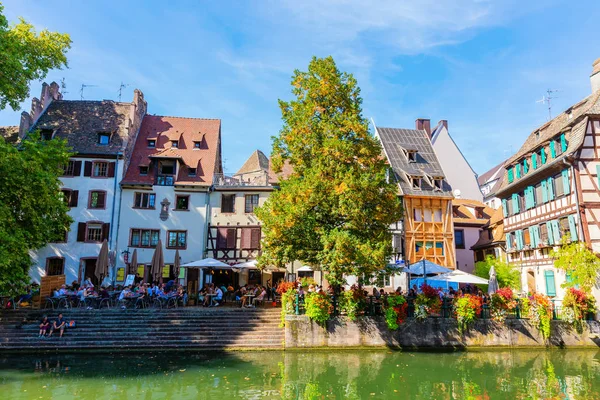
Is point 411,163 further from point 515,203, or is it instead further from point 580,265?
point 580,265

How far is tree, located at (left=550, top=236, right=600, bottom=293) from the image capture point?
802 inches

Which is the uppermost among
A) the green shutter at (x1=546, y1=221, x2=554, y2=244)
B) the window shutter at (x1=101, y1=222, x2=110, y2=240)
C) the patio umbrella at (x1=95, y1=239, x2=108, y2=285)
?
the window shutter at (x1=101, y1=222, x2=110, y2=240)

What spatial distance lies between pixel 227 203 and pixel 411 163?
14756 millimetres

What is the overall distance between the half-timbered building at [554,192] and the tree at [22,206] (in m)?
25.0

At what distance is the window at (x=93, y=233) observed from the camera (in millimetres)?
29781

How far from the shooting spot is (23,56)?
22.7m

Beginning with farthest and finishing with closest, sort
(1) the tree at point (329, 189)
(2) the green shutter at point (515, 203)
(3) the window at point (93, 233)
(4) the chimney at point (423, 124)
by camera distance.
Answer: (4) the chimney at point (423, 124)
(3) the window at point (93, 233)
(2) the green shutter at point (515, 203)
(1) the tree at point (329, 189)

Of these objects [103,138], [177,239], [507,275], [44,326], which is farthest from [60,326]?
[507,275]

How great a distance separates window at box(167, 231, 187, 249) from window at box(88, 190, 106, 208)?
507 cm

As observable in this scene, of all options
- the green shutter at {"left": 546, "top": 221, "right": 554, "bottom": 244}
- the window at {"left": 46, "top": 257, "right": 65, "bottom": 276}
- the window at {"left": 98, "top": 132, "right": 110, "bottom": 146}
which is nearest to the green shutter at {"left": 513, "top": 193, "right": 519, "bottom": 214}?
the green shutter at {"left": 546, "top": 221, "right": 554, "bottom": 244}

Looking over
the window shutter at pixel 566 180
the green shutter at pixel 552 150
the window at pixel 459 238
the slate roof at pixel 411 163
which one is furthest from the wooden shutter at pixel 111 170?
the window shutter at pixel 566 180

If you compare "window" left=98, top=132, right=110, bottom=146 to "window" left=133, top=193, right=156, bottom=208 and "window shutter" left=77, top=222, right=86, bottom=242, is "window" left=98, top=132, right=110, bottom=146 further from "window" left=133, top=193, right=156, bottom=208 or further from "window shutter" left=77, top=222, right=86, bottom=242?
"window shutter" left=77, top=222, right=86, bottom=242

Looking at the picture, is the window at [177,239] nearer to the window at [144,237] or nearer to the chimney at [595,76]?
the window at [144,237]

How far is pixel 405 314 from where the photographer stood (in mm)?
19141
